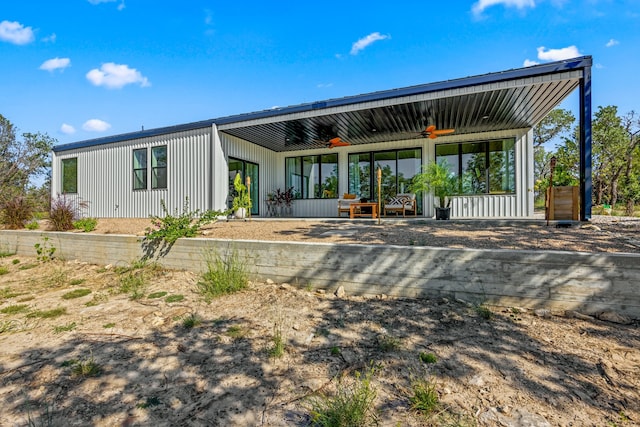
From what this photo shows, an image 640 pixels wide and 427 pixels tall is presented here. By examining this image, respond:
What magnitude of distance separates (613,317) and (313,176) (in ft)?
31.8

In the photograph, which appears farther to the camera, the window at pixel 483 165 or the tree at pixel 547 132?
the tree at pixel 547 132

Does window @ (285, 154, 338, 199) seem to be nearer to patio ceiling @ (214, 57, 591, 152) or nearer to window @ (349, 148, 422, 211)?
window @ (349, 148, 422, 211)

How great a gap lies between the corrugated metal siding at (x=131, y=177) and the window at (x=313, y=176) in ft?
12.7

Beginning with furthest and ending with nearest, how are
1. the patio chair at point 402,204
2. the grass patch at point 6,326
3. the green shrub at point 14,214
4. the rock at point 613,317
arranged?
the patio chair at point 402,204 < the green shrub at point 14,214 < the grass patch at point 6,326 < the rock at point 613,317

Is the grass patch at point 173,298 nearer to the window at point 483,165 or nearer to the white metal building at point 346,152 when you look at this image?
the white metal building at point 346,152

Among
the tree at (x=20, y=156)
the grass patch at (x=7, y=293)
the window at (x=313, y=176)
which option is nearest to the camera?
the grass patch at (x=7, y=293)

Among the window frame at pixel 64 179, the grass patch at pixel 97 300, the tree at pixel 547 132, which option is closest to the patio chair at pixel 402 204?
the grass patch at pixel 97 300

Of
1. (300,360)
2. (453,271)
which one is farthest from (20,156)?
(453,271)

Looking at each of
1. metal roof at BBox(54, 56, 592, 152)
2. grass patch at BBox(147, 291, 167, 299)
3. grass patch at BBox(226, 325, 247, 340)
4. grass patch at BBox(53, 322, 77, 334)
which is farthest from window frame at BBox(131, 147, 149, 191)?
grass patch at BBox(226, 325, 247, 340)

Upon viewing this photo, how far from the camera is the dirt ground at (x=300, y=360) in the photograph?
1.65 metres

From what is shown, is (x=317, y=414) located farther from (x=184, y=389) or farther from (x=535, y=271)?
(x=535, y=271)

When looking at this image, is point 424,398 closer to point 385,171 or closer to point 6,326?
point 6,326

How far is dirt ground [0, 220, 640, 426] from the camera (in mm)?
1647

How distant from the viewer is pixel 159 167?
9.77 metres
